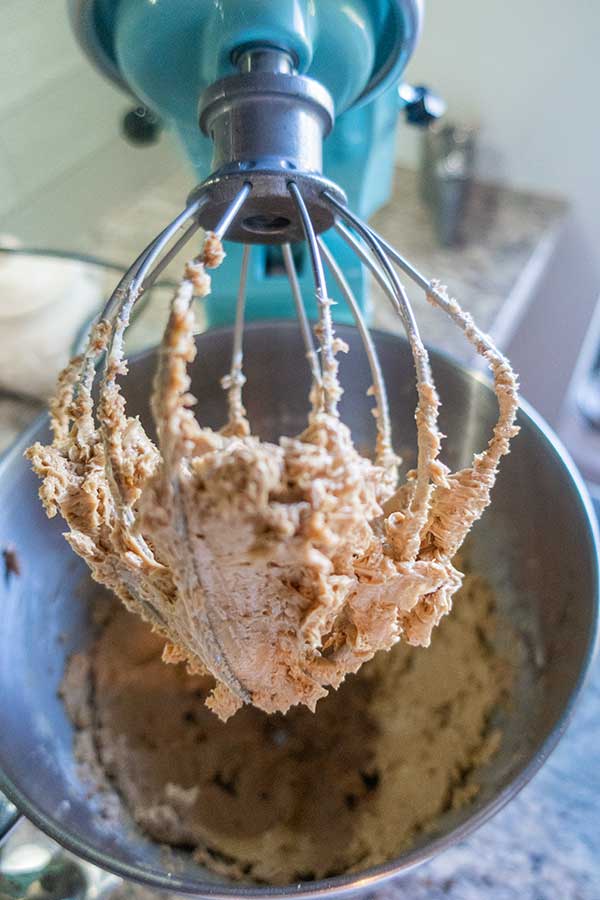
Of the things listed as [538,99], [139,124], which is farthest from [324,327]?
[538,99]

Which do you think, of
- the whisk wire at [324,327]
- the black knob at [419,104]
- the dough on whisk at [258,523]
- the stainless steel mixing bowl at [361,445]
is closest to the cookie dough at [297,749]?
the stainless steel mixing bowl at [361,445]

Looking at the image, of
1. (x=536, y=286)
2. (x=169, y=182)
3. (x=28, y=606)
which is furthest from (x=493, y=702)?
(x=169, y=182)

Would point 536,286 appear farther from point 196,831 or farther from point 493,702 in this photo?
point 196,831

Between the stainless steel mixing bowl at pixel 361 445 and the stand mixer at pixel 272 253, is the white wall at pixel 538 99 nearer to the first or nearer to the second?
the stand mixer at pixel 272 253

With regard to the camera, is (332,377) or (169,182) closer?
(332,377)

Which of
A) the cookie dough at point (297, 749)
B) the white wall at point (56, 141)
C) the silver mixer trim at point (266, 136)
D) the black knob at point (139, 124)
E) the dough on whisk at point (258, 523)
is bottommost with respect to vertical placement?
the cookie dough at point (297, 749)

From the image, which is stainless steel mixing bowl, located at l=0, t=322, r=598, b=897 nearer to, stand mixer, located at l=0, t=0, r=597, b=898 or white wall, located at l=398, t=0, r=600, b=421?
stand mixer, located at l=0, t=0, r=597, b=898

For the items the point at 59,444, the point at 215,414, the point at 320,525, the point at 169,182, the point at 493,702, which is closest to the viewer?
the point at 320,525

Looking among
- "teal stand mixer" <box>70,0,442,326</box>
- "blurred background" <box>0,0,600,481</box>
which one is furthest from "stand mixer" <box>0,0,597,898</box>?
"blurred background" <box>0,0,600,481</box>
